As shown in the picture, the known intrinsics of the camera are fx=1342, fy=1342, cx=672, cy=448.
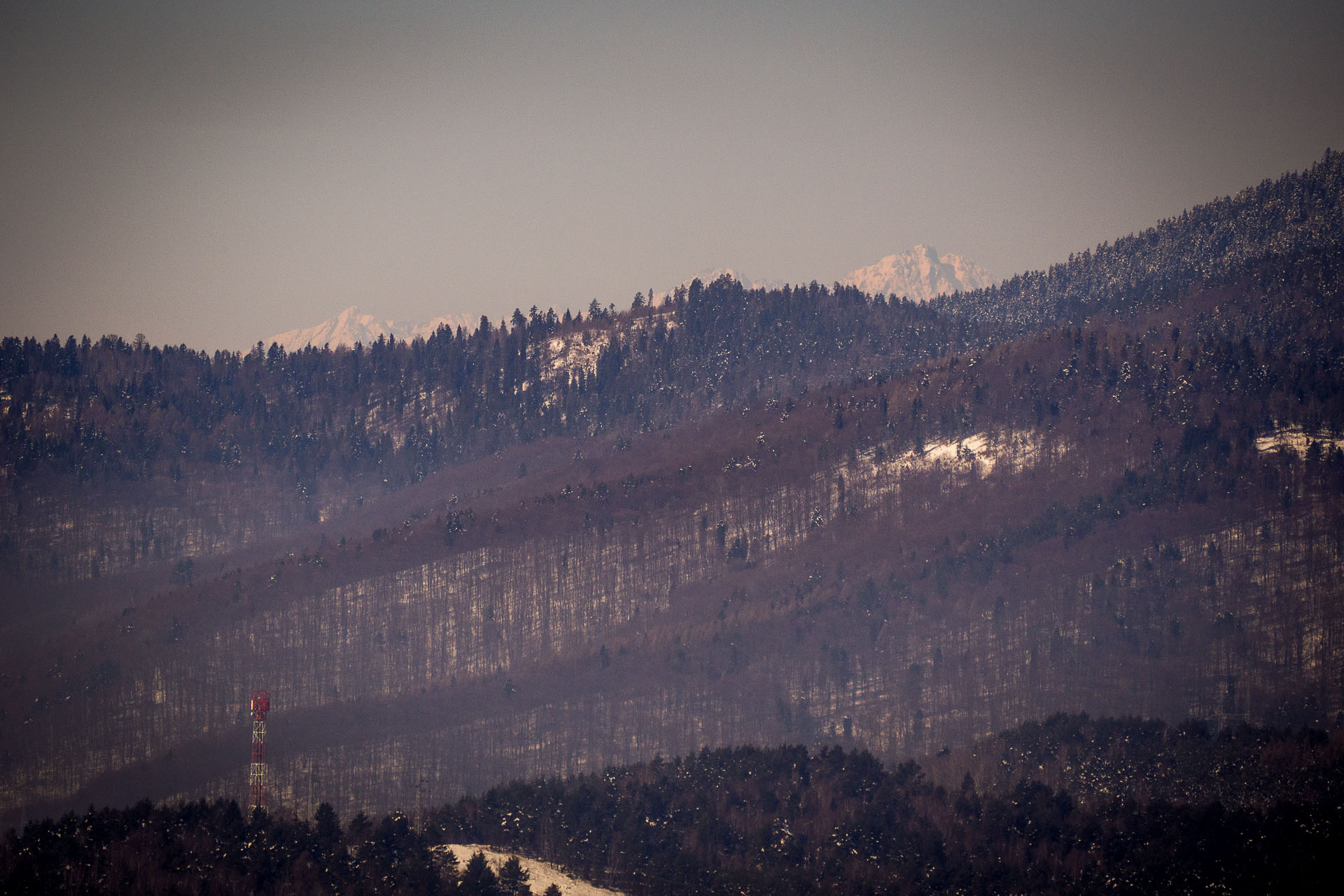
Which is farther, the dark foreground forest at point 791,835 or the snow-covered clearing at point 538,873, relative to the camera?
the snow-covered clearing at point 538,873

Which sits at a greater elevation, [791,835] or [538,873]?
[538,873]

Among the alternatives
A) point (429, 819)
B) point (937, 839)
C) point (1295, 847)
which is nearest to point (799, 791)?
point (937, 839)

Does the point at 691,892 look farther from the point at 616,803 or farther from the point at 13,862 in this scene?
the point at 13,862

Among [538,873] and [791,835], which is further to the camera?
[791,835]

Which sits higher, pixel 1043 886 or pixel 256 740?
pixel 256 740

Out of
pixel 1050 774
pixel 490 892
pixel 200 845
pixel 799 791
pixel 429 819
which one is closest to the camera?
pixel 490 892

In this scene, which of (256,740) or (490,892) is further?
(256,740)

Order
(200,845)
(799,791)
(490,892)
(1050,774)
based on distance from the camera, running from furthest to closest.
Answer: (1050,774), (799,791), (200,845), (490,892)

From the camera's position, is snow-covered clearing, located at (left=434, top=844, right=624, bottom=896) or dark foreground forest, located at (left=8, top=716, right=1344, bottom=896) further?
snow-covered clearing, located at (left=434, top=844, right=624, bottom=896)
